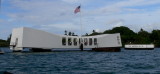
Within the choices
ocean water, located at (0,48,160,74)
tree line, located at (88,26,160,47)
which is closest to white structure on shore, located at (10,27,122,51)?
ocean water, located at (0,48,160,74)

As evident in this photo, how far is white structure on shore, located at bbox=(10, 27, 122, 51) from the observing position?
6594 cm

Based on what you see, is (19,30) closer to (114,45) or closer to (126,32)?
(114,45)

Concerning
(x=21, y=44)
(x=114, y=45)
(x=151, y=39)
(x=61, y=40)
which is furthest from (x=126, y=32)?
(x=21, y=44)

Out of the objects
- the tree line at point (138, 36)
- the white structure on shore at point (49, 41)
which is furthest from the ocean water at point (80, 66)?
the tree line at point (138, 36)

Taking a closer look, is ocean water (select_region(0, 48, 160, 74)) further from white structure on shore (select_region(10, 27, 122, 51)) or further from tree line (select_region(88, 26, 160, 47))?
tree line (select_region(88, 26, 160, 47))

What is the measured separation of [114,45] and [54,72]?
59.5 m

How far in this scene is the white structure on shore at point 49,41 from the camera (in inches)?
2596

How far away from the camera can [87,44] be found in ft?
261

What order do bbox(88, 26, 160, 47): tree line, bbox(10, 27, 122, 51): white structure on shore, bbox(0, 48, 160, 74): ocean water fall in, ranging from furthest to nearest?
1. bbox(88, 26, 160, 47): tree line
2. bbox(10, 27, 122, 51): white structure on shore
3. bbox(0, 48, 160, 74): ocean water

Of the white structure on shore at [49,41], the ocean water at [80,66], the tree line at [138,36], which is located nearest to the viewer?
the ocean water at [80,66]

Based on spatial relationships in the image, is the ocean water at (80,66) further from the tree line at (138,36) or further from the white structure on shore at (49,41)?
the tree line at (138,36)

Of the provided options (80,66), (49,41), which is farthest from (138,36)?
(80,66)

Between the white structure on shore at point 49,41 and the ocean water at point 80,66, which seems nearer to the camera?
the ocean water at point 80,66

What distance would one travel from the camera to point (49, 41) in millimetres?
70000
